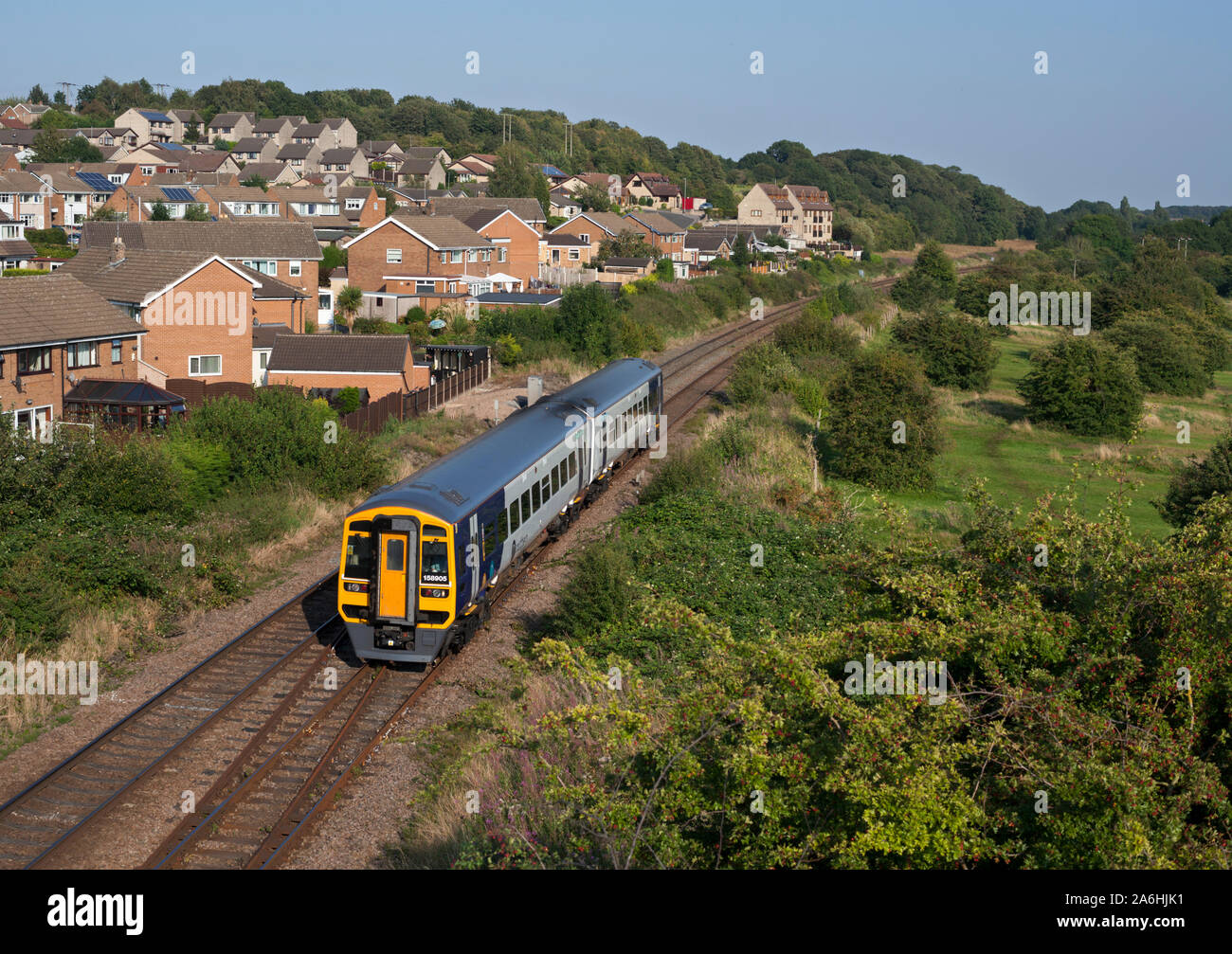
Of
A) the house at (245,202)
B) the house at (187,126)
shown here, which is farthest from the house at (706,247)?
the house at (187,126)

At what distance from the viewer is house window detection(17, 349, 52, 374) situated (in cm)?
2961

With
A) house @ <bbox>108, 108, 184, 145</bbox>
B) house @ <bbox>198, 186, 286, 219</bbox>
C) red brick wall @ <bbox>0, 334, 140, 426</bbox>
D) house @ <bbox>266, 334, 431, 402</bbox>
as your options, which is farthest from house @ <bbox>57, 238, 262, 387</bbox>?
house @ <bbox>108, 108, 184, 145</bbox>

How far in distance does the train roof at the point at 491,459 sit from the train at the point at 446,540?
0.03 meters

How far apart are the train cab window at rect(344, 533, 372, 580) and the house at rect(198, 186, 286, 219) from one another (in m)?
79.1

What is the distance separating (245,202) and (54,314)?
62.3 metres

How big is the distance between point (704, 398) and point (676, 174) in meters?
138

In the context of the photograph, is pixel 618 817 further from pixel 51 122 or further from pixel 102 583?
pixel 51 122

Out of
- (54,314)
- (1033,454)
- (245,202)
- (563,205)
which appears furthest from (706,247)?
(54,314)

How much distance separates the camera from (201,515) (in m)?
22.0

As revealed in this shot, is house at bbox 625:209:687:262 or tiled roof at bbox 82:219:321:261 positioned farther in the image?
house at bbox 625:209:687:262

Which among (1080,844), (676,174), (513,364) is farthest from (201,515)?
(676,174)

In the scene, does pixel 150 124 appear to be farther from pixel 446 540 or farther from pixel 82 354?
pixel 446 540

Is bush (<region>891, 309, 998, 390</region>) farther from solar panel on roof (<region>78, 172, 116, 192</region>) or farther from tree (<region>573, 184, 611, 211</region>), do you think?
solar panel on roof (<region>78, 172, 116, 192</region>)

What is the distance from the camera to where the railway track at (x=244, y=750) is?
10953 millimetres
